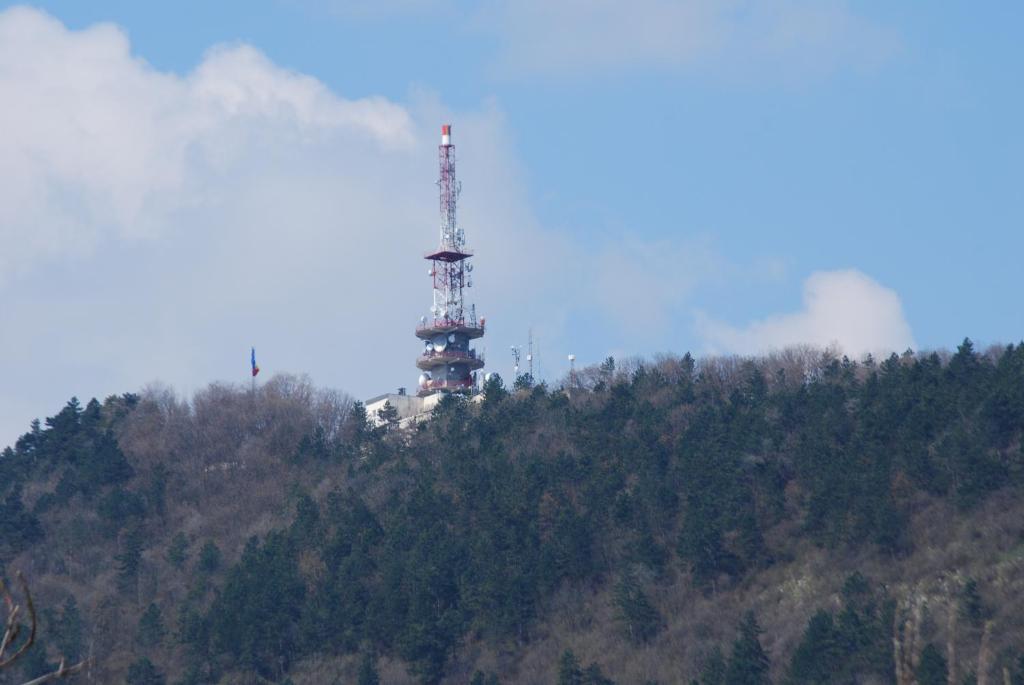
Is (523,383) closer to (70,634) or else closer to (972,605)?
(70,634)

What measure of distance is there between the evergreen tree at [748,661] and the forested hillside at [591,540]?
0.25 feet

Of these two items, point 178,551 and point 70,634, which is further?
point 178,551

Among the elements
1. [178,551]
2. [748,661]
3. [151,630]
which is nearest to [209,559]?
[178,551]

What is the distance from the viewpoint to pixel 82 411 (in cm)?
6159

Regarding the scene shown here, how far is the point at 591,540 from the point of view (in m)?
41.9

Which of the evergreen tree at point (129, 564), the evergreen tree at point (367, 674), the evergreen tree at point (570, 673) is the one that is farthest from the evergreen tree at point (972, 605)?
the evergreen tree at point (129, 564)

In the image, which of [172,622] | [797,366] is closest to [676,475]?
[797,366]

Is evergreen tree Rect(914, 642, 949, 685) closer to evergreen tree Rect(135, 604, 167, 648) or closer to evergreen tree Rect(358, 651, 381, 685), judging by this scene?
evergreen tree Rect(358, 651, 381, 685)

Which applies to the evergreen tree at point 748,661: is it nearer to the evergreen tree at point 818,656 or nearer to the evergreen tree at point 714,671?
the evergreen tree at point 714,671

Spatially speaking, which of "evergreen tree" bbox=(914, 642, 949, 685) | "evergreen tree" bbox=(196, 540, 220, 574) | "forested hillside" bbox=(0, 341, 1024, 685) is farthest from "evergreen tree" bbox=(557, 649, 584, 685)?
"evergreen tree" bbox=(196, 540, 220, 574)

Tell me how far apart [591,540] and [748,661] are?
1191cm

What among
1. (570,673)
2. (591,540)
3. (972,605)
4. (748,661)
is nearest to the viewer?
(972,605)

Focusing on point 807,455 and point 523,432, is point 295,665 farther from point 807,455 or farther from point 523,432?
point 807,455

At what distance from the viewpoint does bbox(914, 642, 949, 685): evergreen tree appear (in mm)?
23953
